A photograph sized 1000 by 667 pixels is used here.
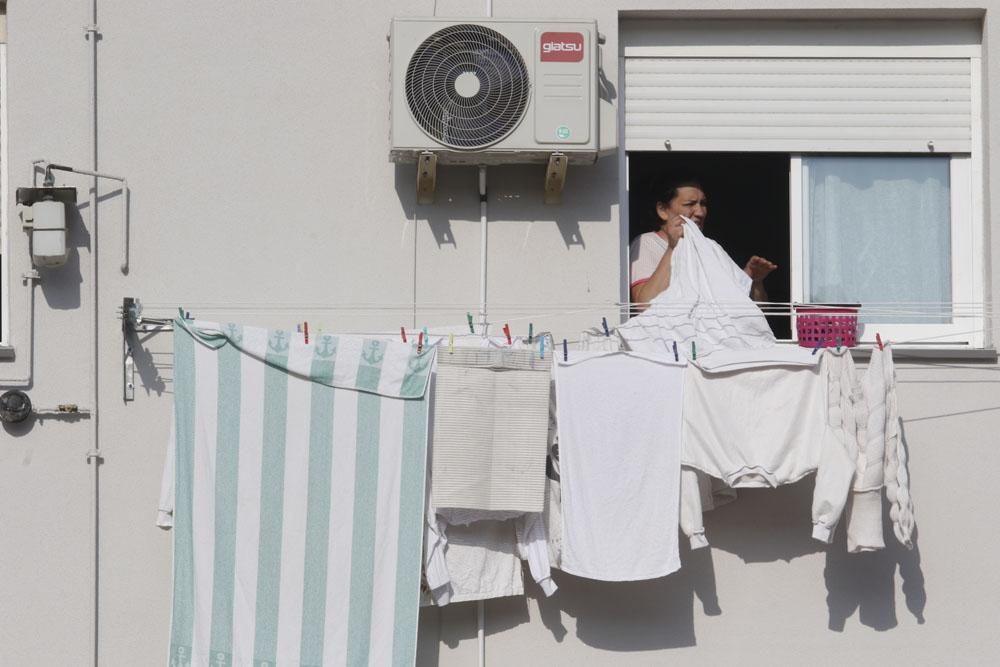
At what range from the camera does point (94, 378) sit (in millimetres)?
5535

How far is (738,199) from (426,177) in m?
1.74

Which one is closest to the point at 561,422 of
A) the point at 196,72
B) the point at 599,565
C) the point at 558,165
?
the point at 599,565

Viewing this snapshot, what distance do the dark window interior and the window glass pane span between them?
18 cm

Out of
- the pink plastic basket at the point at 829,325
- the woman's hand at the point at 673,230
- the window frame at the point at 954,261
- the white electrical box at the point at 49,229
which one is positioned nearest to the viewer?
the white electrical box at the point at 49,229

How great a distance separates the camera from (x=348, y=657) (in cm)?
515

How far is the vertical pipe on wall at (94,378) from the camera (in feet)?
18.0

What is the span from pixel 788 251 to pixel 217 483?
2585 millimetres

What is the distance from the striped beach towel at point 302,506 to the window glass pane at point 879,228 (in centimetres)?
186

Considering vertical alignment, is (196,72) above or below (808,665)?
above

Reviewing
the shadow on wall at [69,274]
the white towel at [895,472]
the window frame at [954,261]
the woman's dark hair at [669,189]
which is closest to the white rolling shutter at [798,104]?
the window frame at [954,261]

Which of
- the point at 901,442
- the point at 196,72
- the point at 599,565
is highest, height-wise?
the point at 196,72

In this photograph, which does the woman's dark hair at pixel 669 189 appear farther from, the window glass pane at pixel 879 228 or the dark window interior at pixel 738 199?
the window glass pane at pixel 879 228

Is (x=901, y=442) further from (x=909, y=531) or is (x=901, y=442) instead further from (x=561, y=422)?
(x=561, y=422)

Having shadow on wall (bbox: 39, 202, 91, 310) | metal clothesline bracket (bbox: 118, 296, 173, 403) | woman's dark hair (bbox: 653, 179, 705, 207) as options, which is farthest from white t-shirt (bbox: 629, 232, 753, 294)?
shadow on wall (bbox: 39, 202, 91, 310)
